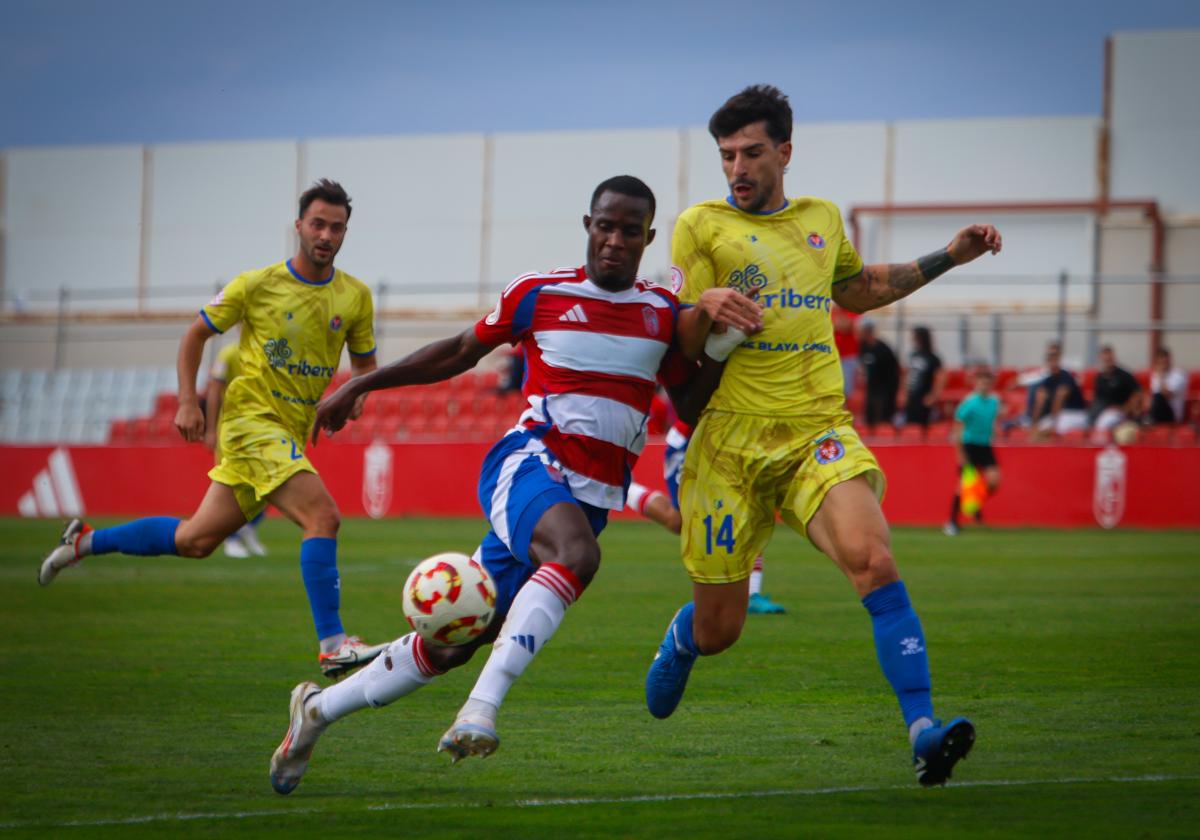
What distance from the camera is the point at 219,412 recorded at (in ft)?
38.5

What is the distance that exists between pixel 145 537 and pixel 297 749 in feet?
14.4

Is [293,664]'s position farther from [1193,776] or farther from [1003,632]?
[1193,776]

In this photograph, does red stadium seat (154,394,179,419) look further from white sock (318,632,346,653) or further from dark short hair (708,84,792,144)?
dark short hair (708,84,792,144)

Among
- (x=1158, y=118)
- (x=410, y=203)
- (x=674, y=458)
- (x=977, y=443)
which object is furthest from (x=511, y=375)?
(x=674, y=458)

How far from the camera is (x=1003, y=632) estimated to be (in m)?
10.4

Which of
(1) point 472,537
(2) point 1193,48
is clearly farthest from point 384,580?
(2) point 1193,48

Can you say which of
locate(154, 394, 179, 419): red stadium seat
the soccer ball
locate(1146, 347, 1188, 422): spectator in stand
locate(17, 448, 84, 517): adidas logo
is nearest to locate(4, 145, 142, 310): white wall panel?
locate(154, 394, 179, 419): red stadium seat

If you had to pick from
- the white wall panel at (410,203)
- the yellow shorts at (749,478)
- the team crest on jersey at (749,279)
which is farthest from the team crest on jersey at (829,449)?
the white wall panel at (410,203)

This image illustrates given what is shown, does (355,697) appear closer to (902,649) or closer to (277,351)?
(902,649)

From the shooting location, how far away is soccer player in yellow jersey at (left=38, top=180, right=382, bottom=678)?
351 inches

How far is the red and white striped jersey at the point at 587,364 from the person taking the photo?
591 cm

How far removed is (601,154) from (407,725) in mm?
29263

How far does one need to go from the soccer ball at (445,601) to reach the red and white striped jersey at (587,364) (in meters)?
0.60

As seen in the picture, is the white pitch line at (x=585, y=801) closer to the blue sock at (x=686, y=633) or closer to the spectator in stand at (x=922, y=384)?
the blue sock at (x=686, y=633)
